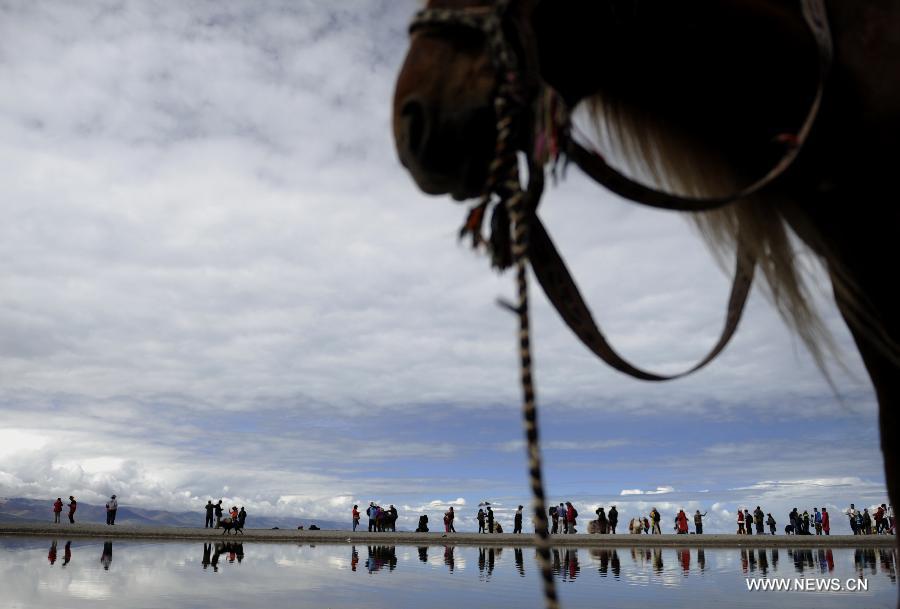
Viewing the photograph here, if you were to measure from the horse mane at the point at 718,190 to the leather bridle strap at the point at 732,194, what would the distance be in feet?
0.54

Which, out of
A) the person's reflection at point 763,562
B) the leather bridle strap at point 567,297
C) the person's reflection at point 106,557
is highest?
the leather bridle strap at point 567,297

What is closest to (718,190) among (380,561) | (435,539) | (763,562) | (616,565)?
(616,565)

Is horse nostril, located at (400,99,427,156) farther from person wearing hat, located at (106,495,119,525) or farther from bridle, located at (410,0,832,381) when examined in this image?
person wearing hat, located at (106,495,119,525)

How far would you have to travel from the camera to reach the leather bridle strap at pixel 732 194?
1827 millimetres

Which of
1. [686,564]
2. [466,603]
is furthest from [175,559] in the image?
[686,564]

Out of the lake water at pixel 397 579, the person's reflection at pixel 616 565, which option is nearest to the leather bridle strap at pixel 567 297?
the lake water at pixel 397 579

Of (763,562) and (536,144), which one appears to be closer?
(536,144)

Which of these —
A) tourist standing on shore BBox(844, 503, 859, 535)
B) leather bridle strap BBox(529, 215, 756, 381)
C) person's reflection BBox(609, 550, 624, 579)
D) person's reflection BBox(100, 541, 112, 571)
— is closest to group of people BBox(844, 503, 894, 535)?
tourist standing on shore BBox(844, 503, 859, 535)

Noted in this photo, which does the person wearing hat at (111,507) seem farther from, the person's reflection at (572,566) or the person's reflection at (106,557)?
the person's reflection at (572,566)

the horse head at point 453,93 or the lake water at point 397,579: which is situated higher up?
the horse head at point 453,93

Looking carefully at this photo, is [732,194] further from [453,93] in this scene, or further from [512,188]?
[453,93]

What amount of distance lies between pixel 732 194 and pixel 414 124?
0.87 meters

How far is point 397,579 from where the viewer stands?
38.2ft

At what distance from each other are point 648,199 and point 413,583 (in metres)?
10.1
